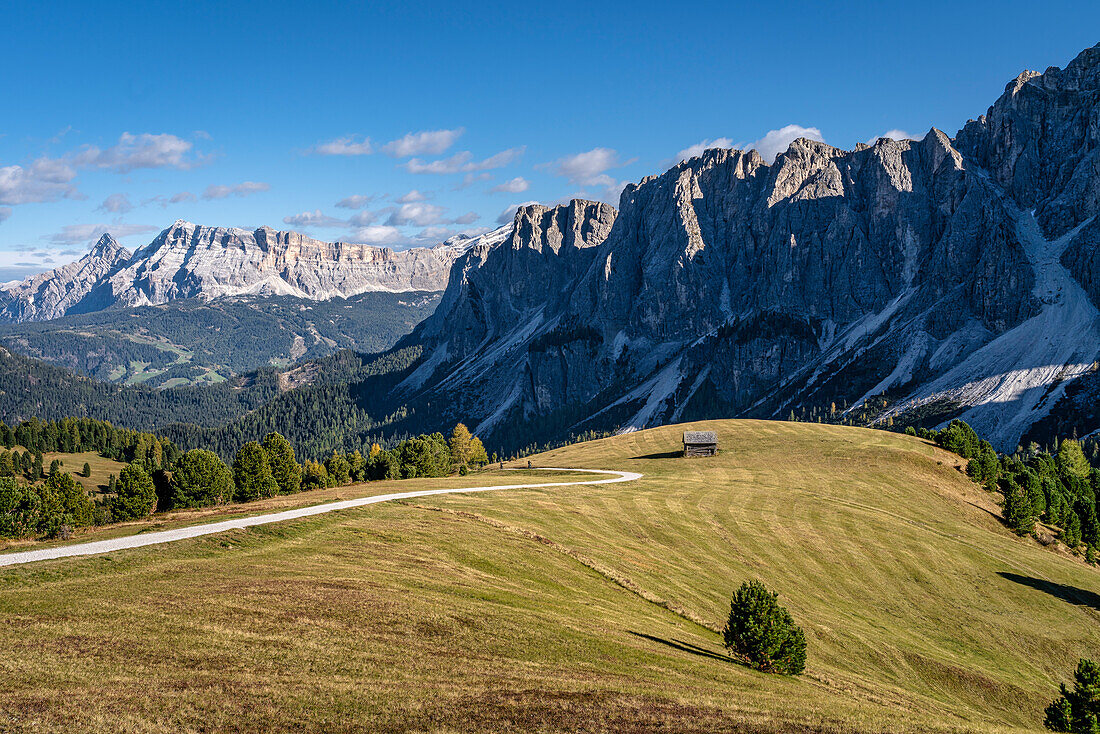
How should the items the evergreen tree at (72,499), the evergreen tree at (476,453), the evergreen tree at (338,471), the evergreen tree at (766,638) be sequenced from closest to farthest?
1. the evergreen tree at (766,638)
2. the evergreen tree at (72,499)
3. the evergreen tree at (338,471)
4. the evergreen tree at (476,453)

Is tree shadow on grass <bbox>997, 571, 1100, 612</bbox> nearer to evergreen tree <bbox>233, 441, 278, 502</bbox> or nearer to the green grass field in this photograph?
the green grass field

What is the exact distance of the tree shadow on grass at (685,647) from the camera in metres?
36.6

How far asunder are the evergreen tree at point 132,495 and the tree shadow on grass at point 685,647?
75.2m

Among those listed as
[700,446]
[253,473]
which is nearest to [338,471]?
[253,473]

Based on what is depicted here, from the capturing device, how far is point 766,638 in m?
36.5

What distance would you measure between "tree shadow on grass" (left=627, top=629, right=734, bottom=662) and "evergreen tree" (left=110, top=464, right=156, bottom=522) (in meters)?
75.2

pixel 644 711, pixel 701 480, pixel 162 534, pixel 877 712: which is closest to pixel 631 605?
pixel 877 712

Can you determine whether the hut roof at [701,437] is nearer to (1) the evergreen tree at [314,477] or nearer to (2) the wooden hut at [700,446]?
(2) the wooden hut at [700,446]

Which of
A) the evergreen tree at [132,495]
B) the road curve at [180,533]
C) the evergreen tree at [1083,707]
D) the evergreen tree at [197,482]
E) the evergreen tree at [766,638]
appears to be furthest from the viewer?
the evergreen tree at [197,482]

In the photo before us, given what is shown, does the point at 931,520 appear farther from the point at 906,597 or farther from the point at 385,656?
the point at 385,656

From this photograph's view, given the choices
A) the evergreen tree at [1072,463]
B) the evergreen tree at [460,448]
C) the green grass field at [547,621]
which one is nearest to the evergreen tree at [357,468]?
the evergreen tree at [460,448]

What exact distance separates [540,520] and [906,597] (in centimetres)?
3476

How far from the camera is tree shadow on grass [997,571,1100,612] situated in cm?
6831

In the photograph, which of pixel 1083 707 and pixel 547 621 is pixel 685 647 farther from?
pixel 1083 707
